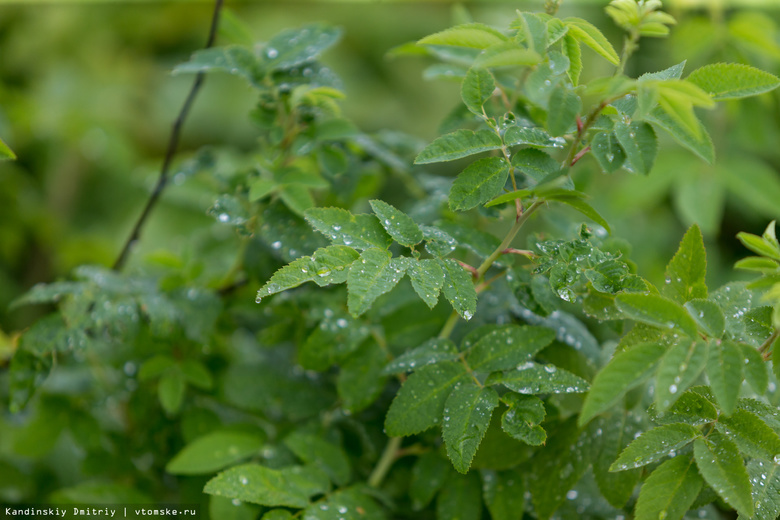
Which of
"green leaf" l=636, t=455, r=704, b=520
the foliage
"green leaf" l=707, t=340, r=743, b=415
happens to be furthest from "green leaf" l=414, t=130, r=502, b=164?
"green leaf" l=636, t=455, r=704, b=520

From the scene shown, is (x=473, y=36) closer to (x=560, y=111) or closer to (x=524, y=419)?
(x=560, y=111)

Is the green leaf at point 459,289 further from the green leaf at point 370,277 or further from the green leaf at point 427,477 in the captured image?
the green leaf at point 427,477

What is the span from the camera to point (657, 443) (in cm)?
72

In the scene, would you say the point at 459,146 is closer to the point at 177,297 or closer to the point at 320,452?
the point at 320,452

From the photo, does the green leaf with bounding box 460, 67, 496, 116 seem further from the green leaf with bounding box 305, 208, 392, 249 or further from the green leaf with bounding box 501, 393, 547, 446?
the green leaf with bounding box 501, 393, 547, 446

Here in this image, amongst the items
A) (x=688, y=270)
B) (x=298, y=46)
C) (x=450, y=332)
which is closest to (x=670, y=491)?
(x=688, y=270)

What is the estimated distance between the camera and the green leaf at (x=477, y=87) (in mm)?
784

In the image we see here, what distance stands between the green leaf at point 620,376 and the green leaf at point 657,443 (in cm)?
11

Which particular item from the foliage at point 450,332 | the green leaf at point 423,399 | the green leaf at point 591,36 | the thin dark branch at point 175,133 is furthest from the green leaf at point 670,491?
the thin dark branch at point 175,133

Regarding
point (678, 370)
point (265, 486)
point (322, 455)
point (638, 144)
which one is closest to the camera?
point (678, 370)

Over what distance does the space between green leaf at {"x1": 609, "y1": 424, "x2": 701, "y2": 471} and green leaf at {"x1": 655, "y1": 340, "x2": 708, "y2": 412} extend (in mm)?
115

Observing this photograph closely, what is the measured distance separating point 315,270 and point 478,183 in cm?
24

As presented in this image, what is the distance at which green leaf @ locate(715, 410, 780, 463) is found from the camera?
0.69 meters

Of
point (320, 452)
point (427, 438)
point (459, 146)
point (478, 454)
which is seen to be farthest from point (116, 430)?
point (459, 146)
